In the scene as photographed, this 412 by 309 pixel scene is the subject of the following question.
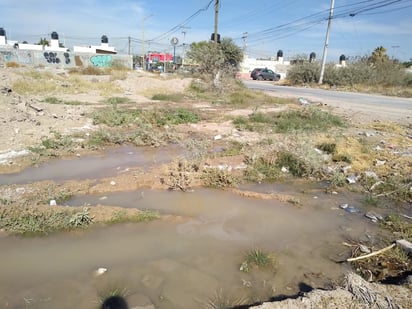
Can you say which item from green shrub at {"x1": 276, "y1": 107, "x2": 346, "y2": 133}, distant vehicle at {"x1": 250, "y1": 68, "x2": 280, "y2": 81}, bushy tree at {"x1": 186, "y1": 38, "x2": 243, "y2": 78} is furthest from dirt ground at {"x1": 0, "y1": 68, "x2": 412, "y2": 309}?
distant vehicle at {"x1": 250, "y1": 68, "x2": 280, "y2": 81}

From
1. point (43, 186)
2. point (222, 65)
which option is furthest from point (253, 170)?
point (222, 65)

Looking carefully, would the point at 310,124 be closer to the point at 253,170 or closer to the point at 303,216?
the point at 253,170

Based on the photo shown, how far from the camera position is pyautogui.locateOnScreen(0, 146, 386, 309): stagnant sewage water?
2.47 metres

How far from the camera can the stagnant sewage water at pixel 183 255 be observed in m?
2.47

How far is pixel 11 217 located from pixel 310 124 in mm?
7649

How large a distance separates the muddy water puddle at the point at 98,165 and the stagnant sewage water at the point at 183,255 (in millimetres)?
1088

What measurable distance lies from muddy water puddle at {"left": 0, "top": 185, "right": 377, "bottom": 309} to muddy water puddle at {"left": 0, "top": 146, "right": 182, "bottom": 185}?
1.10m

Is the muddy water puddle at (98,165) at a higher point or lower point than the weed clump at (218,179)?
lower

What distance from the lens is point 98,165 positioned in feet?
18.2

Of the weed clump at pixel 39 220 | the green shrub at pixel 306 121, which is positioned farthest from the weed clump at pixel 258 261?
the green shrub at pixel 306 121

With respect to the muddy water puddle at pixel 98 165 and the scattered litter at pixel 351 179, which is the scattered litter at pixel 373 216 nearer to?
the scattered litter at pixel 351 179

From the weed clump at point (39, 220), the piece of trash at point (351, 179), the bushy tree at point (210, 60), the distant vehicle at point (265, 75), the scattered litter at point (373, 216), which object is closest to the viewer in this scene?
the weed clump at point (39, 220)

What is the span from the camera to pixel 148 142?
274 inches

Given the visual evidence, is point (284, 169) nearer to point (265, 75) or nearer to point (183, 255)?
point (183, 255)
